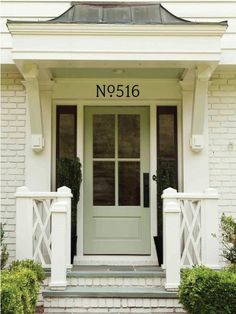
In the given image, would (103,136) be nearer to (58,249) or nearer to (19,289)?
(58,249)

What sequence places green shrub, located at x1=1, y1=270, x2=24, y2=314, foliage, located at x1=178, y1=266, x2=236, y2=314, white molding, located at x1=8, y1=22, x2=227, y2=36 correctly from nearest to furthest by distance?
1. green shrub, located at x1=1, y1=270, x2=24, y2=314
2. foliage, located at x1=178, y1=266, x2=236, y2=314
3. white molding, located at x1=8, y1=22, x2=227, y2=36

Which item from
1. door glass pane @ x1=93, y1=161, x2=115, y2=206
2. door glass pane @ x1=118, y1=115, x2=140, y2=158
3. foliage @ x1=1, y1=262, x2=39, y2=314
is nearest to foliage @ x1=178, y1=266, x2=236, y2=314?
foliage @ x1=1, y1=262, x2=39, y2=314

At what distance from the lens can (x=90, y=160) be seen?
20.2ft

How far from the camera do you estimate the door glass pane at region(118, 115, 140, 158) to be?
619cm

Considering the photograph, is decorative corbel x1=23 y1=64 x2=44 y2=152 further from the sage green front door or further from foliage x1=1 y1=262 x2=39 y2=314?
foliage x1=1 y1=262 x2=39 y2=314

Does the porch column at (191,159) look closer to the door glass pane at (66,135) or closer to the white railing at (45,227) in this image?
the door glass pane at (66,135)

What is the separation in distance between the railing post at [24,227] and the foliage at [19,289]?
0.34 meters

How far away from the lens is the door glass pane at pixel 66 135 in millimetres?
6094

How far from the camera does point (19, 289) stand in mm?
3994

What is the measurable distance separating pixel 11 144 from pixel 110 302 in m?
2.38

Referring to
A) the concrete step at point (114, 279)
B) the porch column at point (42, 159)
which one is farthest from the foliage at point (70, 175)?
the concrete step at point (114, 279)

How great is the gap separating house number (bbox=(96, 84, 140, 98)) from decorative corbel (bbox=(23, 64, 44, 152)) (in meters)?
0.87

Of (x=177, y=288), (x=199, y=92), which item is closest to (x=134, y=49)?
(x=199, y=92)

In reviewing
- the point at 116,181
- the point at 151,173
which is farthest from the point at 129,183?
the point at 151,173
